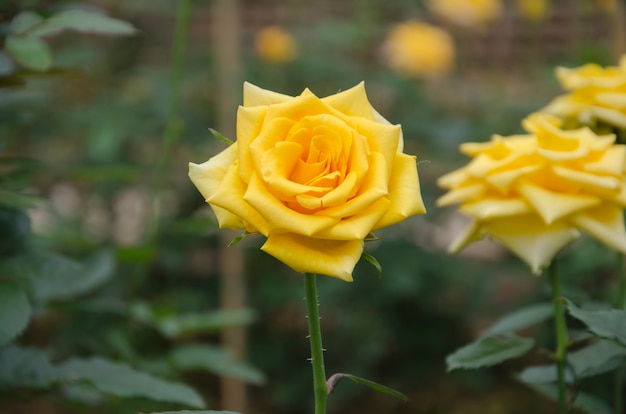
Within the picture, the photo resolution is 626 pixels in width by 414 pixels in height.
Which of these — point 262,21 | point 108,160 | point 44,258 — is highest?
point 44,258

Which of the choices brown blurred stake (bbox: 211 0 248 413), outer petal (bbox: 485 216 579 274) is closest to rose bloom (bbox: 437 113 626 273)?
outer petal (bbox: 485 216 579 274)

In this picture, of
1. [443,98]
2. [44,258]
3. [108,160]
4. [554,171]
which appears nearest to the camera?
[554,171]

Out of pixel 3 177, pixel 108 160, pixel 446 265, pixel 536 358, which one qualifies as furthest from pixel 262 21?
pixel 3 177

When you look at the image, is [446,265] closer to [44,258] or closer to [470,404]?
[470,404]

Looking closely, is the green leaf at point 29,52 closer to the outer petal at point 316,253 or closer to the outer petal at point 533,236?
the outer petal at point 316,253

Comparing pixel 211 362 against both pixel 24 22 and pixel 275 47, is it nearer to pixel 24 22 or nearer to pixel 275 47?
pixel 24 22

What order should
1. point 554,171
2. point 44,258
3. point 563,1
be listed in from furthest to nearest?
point 563,1 < point 44,258 < point 554,171

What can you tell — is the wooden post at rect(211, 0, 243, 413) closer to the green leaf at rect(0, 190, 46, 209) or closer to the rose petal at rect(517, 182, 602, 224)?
the green leaf at rect(0, 190, 46, 209)
